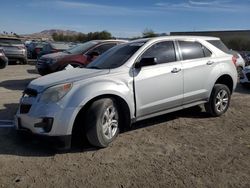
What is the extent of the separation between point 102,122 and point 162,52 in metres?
2.01

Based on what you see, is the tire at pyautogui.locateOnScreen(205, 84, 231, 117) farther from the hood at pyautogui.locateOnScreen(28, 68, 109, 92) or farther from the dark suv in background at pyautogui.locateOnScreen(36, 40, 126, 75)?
the dark suv in background at pyautogui.locateOnScreen(36, 40, 126, 75)

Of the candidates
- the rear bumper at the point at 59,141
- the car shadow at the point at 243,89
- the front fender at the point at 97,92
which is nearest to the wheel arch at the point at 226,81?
the front fender at the point at 97,92

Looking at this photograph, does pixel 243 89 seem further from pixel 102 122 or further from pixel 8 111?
pixel 102 122

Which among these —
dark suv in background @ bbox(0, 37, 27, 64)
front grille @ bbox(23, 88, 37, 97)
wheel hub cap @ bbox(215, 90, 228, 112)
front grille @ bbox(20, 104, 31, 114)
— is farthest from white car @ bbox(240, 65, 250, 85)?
dark suv in background @ bbox(0, 37, 27, 64)

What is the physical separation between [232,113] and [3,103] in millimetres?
5352

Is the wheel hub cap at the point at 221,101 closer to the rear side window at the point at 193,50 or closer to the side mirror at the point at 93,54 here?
the rear side window at the point at 193,50

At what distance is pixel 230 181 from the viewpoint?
434 cm

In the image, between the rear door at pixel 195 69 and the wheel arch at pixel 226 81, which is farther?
the wheel arch at pixel 226 81

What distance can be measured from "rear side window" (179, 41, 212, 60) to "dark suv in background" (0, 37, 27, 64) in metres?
15.0

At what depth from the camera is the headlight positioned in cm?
523

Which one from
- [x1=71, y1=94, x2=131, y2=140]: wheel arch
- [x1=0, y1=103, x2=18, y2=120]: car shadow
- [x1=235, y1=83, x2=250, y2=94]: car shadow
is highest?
[x1=71, y1=94, x2=131, y2=140]: wheel arch

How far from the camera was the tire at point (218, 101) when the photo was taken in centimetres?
739

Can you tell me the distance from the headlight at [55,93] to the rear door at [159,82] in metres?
1.22

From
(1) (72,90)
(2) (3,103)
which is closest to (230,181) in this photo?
A: (1) (72,90)
